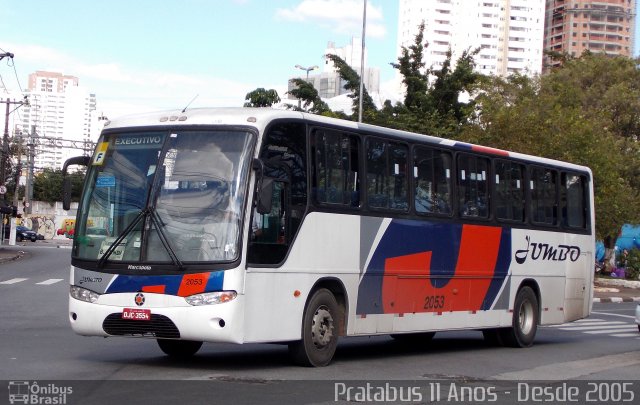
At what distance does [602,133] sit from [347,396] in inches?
1607

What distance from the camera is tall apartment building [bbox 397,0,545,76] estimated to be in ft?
646

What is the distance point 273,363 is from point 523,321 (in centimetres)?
651

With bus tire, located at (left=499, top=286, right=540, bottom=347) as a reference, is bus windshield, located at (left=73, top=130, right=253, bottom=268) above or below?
above

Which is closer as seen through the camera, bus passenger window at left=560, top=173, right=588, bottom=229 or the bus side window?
the bus side window

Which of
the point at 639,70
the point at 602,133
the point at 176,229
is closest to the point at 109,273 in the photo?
the point at 176,229

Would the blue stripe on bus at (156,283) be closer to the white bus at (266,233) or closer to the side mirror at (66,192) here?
the white bus at (266,233)

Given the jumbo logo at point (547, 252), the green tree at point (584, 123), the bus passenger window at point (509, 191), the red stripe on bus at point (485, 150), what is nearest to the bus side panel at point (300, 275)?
the red stripe on bus at point (485, 150)

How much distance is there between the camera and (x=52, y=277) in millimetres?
35625

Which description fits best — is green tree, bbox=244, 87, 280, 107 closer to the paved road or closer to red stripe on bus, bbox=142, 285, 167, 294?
the paved road

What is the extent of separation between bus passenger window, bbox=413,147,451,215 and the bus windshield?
3814mm

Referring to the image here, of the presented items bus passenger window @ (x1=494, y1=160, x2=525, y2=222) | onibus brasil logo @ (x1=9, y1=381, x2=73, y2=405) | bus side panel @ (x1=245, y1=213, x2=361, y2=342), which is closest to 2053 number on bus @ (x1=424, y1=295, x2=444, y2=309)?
bus side panel @ (x1=245, y1=213, x2=361, y2=342)

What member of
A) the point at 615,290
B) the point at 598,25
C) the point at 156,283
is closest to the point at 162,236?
the point at 156,283

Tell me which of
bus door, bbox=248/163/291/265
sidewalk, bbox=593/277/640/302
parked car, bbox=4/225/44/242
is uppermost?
bus door, bbox=248/163/291/265

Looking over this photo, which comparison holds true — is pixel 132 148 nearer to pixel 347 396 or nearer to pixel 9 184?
pixel 347 396
